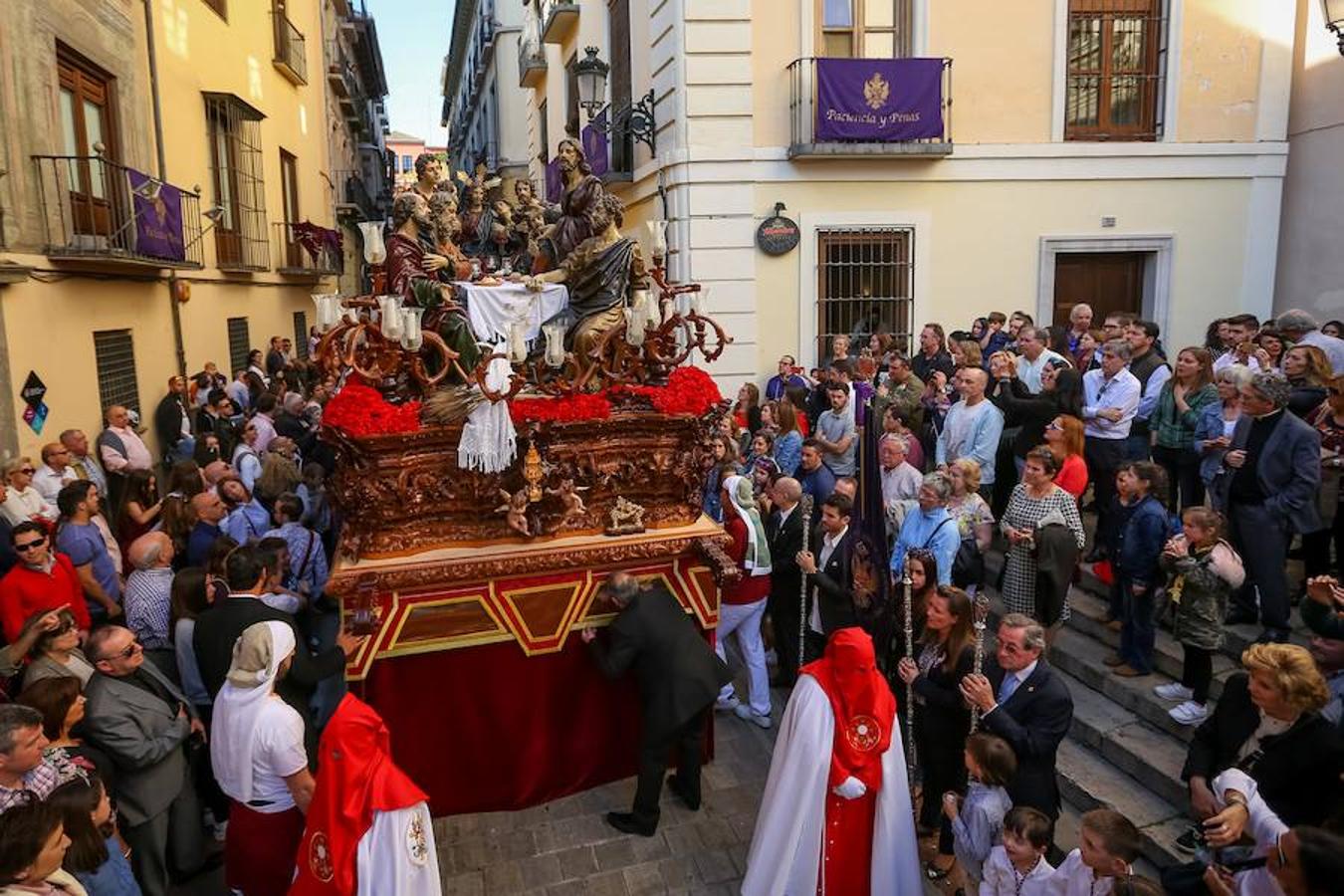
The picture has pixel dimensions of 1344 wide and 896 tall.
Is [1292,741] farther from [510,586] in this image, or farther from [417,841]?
[510,586]

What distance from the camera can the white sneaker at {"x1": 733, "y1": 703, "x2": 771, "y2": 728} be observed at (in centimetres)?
669

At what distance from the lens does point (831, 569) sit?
6238mm

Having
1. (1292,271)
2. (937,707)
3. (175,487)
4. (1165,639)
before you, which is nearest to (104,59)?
(175,487)

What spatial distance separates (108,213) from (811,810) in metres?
10.0

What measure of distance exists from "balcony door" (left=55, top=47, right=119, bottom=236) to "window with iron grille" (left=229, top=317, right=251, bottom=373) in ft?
14.7

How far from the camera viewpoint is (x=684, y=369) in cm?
628

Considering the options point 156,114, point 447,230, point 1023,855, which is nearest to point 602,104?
point 156,114

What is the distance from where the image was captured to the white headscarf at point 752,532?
6496mm

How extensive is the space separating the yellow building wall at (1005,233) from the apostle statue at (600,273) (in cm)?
557

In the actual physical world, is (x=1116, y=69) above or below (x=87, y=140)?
above

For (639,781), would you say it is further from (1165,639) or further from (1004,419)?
(1004,419)

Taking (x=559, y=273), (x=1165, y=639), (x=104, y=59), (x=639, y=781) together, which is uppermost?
(x=104, y=59)

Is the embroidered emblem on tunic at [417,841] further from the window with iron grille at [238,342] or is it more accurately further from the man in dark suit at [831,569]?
the window with iron grille at [238,342]

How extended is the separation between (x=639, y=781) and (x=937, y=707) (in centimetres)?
181
